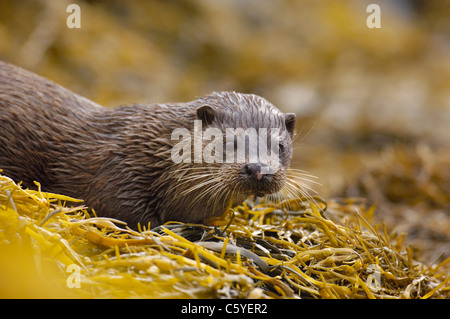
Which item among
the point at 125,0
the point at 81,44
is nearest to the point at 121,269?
the point at 81,44

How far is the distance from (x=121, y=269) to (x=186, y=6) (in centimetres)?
652

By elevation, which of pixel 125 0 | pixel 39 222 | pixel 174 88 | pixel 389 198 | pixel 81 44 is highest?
pixel 125 0

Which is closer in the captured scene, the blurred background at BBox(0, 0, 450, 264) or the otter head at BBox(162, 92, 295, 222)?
the otter head at BBox(162, 92, 295, 222)

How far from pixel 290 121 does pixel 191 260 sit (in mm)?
1128

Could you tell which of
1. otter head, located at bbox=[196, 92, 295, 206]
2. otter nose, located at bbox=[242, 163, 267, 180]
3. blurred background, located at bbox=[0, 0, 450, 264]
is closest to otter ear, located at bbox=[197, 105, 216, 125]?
otter head, located at bbox=[196, 92, 295, 206]

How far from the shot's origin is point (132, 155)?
2672mm

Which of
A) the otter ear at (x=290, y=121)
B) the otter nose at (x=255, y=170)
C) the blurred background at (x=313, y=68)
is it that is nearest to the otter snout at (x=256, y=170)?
the otter nose at (x=255, y=170)

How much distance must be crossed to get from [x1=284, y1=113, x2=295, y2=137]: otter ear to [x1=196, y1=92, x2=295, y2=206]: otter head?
0.05m

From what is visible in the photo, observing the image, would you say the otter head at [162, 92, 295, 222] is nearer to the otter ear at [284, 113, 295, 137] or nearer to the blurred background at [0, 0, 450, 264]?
the otter ear at [284, 113, 295, 137]

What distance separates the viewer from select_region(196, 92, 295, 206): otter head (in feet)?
7.93

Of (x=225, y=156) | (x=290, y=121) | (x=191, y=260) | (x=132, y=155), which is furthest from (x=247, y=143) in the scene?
(x=191, y=260)

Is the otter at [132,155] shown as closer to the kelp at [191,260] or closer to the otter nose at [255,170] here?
the otter nose at [255,170]
